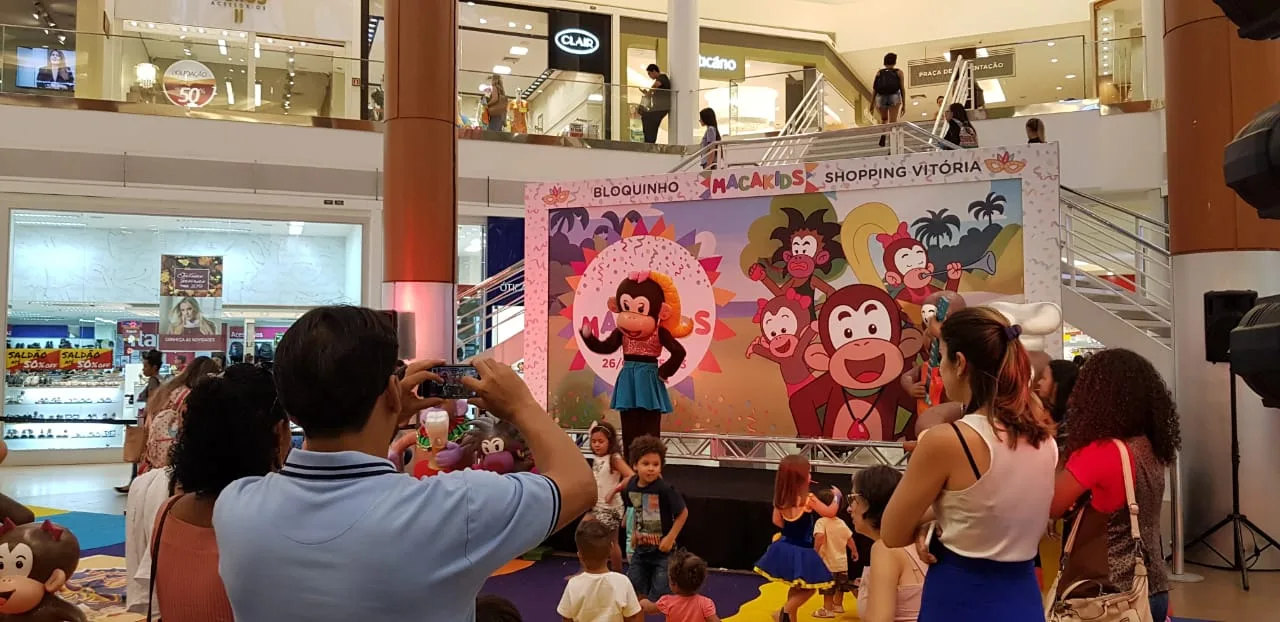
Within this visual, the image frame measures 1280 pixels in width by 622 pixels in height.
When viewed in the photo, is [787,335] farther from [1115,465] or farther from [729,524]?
[1115,465]

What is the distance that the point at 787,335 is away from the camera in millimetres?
7844

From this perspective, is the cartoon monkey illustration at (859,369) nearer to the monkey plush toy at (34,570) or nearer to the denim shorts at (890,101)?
the denim shorts at (890,101)

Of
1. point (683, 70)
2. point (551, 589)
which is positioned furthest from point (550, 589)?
point (683, 70)

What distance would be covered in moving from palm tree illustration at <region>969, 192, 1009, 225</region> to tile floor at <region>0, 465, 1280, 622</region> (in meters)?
2.84

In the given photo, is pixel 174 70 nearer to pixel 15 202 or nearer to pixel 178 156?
pixel 178 156

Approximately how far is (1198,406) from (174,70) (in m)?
12.1

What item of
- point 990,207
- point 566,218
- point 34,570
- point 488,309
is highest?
point 566,218

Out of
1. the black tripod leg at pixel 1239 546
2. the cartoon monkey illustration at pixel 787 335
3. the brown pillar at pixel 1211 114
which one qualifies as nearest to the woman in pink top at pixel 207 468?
the cartoon monkey illustration at pixel 787 335

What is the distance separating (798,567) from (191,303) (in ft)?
37.7

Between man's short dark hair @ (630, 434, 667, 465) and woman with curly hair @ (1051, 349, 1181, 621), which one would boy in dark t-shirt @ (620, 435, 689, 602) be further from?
woman with curly hair @ (1051, 349, 1181, 621)

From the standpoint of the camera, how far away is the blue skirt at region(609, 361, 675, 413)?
277 inches

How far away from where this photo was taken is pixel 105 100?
477 inches

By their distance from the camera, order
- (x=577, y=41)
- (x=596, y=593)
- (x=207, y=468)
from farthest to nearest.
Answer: (x=577, y=41)
(x=596, y=593)
(x=207, y=468)

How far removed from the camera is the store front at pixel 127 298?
12.8 m
